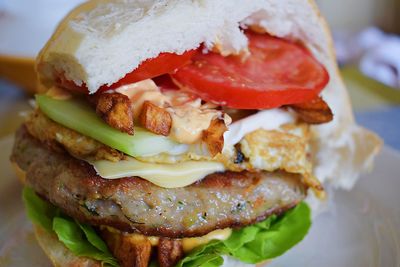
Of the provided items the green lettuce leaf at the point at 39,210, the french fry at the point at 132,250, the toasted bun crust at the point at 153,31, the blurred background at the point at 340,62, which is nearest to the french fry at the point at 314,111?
the toasted bun crust at the point at 153,31

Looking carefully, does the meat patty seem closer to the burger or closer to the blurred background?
the burger

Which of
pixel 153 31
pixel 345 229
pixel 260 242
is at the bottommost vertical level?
pixel 345 229

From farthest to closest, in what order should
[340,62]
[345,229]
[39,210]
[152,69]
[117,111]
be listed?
[340,62], [345,229], [39,210], [152,69], [117,111]

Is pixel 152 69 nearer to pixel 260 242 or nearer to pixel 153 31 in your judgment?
pixel 153 31

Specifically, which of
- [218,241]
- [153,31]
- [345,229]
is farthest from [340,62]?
[153,31]

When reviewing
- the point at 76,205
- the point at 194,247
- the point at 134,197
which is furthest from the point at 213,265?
the point at 76,205

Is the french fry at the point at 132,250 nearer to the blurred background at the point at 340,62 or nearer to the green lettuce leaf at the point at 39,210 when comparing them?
the green lettuce leaf at the point at 39,210

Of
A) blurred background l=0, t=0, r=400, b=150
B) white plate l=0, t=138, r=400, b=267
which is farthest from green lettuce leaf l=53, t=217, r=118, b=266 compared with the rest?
blurred background l=0, t=0, r=400, b=150
